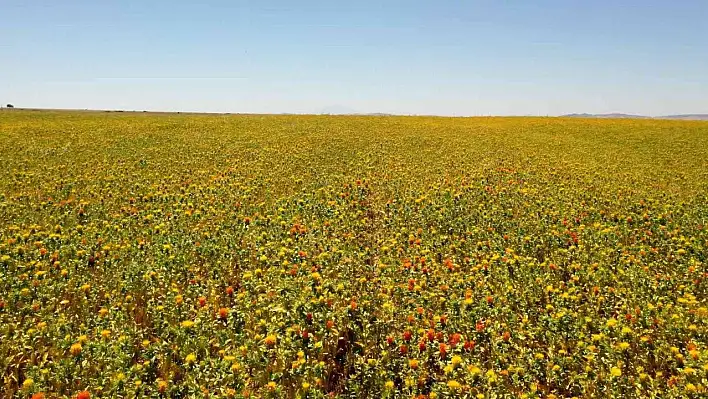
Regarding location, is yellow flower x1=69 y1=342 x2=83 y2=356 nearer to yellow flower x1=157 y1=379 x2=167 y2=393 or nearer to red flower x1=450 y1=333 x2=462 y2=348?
yellow flower x1=157 y1=379 x2=167 y2=393

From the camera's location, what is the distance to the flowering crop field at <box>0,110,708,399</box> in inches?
170

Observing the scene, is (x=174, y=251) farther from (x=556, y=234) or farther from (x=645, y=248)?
(x=645, y=248)

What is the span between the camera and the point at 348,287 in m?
5.99

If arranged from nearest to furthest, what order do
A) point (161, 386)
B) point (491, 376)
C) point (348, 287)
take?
point (161, 386), point (491, 376), point (348, 287)

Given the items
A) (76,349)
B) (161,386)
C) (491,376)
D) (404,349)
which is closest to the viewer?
(161,386)

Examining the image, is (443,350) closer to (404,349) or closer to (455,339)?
(455,339)

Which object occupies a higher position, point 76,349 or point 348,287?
point 348,287

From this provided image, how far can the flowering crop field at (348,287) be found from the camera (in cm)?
433

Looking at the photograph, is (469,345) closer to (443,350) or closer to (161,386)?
(443,350)

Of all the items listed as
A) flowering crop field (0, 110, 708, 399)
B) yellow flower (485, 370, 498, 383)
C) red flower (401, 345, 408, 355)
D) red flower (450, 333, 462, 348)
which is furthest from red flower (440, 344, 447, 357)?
yellow flower (485, 370, 498, 383)

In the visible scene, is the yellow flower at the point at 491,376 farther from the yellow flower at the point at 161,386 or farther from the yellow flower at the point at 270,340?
the yellow flower at the point at 161,386

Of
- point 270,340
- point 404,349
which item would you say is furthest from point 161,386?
point 404,349

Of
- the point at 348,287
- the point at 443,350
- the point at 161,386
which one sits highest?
the point at 348,287

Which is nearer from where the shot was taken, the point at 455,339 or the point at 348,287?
Answer: the point at 455,339
